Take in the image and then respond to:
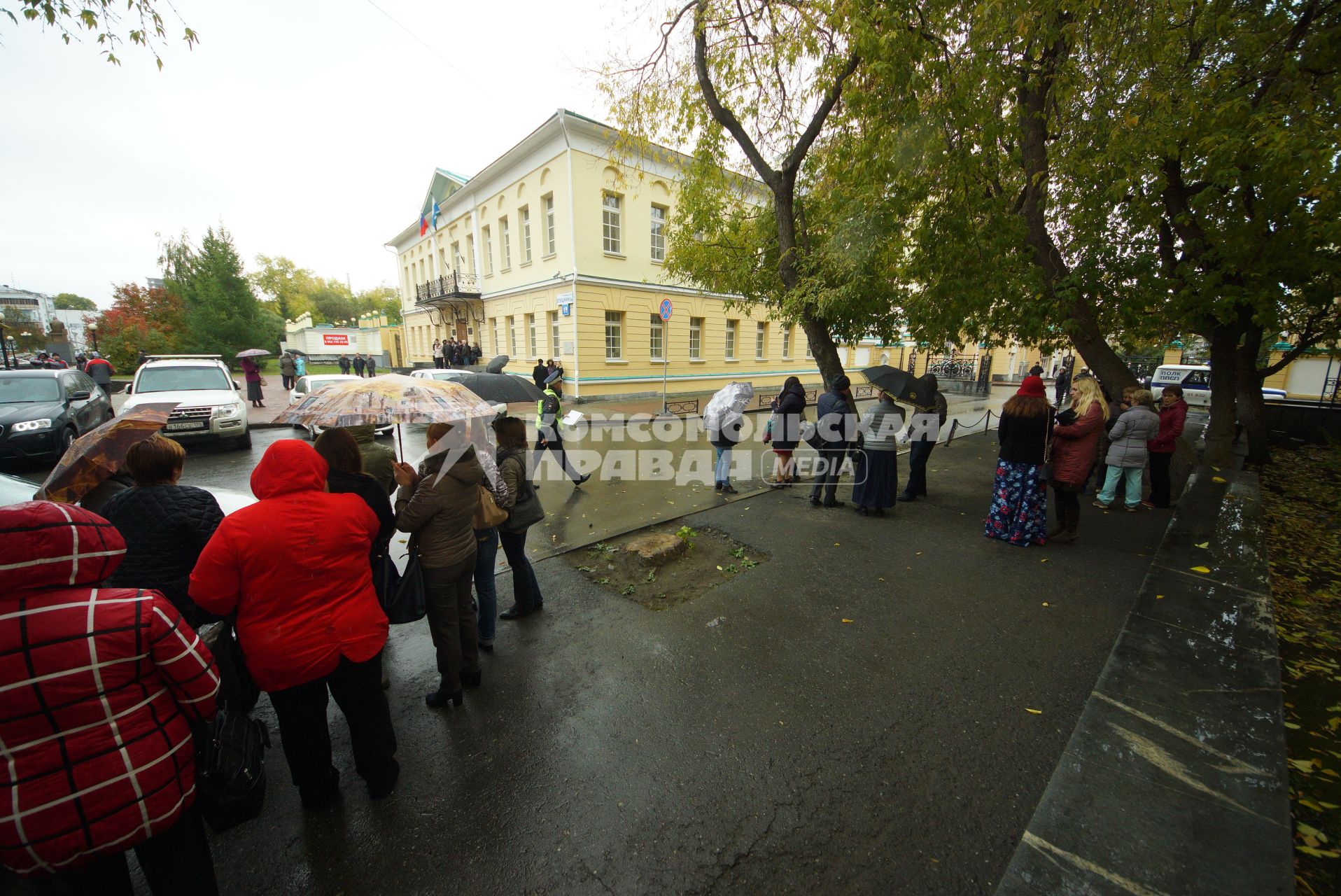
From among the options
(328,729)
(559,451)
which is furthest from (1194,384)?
(328,729)

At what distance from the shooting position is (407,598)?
2.90m

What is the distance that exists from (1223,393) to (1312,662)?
323 inches

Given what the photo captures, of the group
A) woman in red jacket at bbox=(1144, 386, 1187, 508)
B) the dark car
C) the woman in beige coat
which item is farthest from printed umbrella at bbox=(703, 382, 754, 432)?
the dark car

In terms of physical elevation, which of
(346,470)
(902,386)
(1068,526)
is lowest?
(1068,526)

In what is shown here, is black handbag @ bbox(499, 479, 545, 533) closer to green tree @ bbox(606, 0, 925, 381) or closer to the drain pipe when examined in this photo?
green tree @ bbox(606, 0, 925, 381)

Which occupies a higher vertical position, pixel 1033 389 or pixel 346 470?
pixel 1033 389

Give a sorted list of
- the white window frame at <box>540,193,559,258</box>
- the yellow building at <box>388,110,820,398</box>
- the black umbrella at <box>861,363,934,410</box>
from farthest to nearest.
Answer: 1. the white window frame at <box>540,193,559,258</box>
2. the yellow building at <box>388,110,820,398</box>
3. the black umbrella at <box>861,363,934,410</box>

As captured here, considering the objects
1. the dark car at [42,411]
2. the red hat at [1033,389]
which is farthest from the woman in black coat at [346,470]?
the dark car at [42,411]

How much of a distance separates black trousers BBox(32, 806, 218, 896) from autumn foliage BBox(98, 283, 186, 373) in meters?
43.7

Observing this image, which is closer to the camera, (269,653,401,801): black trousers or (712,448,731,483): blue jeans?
(269,653,401,801): black trousers

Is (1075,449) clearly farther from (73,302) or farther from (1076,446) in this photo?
(73,302)

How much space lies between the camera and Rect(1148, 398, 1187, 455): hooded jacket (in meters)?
6.74

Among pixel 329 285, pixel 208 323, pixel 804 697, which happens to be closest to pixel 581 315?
pixel 804 697

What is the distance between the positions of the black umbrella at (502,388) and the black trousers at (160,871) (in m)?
4.16
